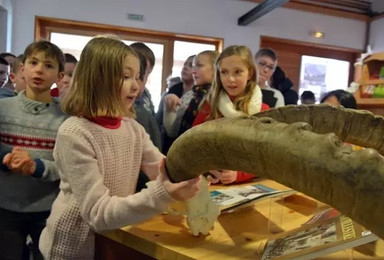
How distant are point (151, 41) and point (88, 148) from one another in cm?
566

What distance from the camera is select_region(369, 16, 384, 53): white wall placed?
Result: 25.8 feet

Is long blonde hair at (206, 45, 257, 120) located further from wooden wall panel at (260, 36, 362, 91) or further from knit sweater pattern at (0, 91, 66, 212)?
wooden wall panel at (260, 36, 362, 91)

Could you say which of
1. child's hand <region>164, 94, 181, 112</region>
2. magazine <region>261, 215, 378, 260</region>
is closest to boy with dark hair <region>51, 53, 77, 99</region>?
child's hand <region>164, 94, 181, 112</region>

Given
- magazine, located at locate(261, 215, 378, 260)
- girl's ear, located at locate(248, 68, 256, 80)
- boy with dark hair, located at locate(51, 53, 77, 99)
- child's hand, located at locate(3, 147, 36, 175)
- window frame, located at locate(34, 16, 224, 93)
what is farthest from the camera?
window frame, located at locate(34, 16, 224, 93)

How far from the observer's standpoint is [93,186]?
45.2 inches

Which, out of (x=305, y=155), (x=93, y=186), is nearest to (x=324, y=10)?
(x=93, y=186)

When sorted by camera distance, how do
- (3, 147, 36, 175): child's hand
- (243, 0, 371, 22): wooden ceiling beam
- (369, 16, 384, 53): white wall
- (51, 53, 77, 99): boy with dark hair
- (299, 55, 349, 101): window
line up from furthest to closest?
(299, 55, 349, 101): window, (369, 16, 384, 53): white wall, (243, 0, 371, 22): wooden ceiling beam, (51, 53, 77, 99): boy with dark hair, (3, 147, 36, 175): child's hand

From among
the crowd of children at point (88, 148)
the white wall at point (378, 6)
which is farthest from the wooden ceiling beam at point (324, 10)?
the crowd of children at point (88, 148)

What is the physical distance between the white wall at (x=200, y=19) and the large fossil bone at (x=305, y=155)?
5596 mm

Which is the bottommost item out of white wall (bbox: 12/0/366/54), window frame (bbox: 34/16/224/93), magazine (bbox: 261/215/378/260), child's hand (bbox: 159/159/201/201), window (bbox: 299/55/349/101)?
magazine (bbox: 261/215/378/260)

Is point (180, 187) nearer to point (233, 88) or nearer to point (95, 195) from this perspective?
point (95, 195)

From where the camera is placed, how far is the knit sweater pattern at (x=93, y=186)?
1.08 metres

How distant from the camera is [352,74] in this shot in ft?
27.2

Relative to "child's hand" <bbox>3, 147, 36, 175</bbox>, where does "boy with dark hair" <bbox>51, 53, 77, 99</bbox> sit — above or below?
above
